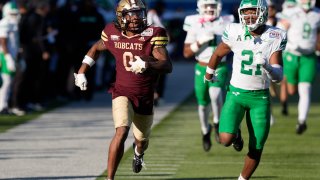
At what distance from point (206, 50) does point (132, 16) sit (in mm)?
3281

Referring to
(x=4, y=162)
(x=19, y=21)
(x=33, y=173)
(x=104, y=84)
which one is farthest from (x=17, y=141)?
(x=104, y=84)

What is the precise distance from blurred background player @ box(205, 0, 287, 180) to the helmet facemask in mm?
789

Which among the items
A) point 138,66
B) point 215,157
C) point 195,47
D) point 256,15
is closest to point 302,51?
point 195,47

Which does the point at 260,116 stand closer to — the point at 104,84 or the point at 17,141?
the point at 17,141

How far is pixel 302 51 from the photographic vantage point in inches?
582

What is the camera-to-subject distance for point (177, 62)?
3444cm

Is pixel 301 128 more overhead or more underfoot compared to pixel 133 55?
more underfoot

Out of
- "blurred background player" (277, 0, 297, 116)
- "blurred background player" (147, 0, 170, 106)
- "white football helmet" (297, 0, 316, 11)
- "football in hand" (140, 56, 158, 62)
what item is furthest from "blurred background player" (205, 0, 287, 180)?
"blurred background player" (147, 0, 170, 106)

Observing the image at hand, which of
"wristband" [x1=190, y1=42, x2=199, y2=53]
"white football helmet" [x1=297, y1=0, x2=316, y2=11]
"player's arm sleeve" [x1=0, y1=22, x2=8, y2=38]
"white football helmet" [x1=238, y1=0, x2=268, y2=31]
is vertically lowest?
"player's arm sleeve" [x1=0, y1=22, x2=8, y2=38]

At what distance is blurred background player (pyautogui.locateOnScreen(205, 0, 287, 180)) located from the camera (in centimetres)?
954

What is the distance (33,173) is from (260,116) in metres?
2.36

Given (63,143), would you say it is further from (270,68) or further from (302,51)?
(270,68)

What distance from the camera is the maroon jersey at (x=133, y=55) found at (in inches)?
374

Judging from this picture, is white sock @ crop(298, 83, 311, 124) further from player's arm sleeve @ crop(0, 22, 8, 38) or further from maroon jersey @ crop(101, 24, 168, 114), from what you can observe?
maroon jersey @ crop(101, 24, 168, 114)
